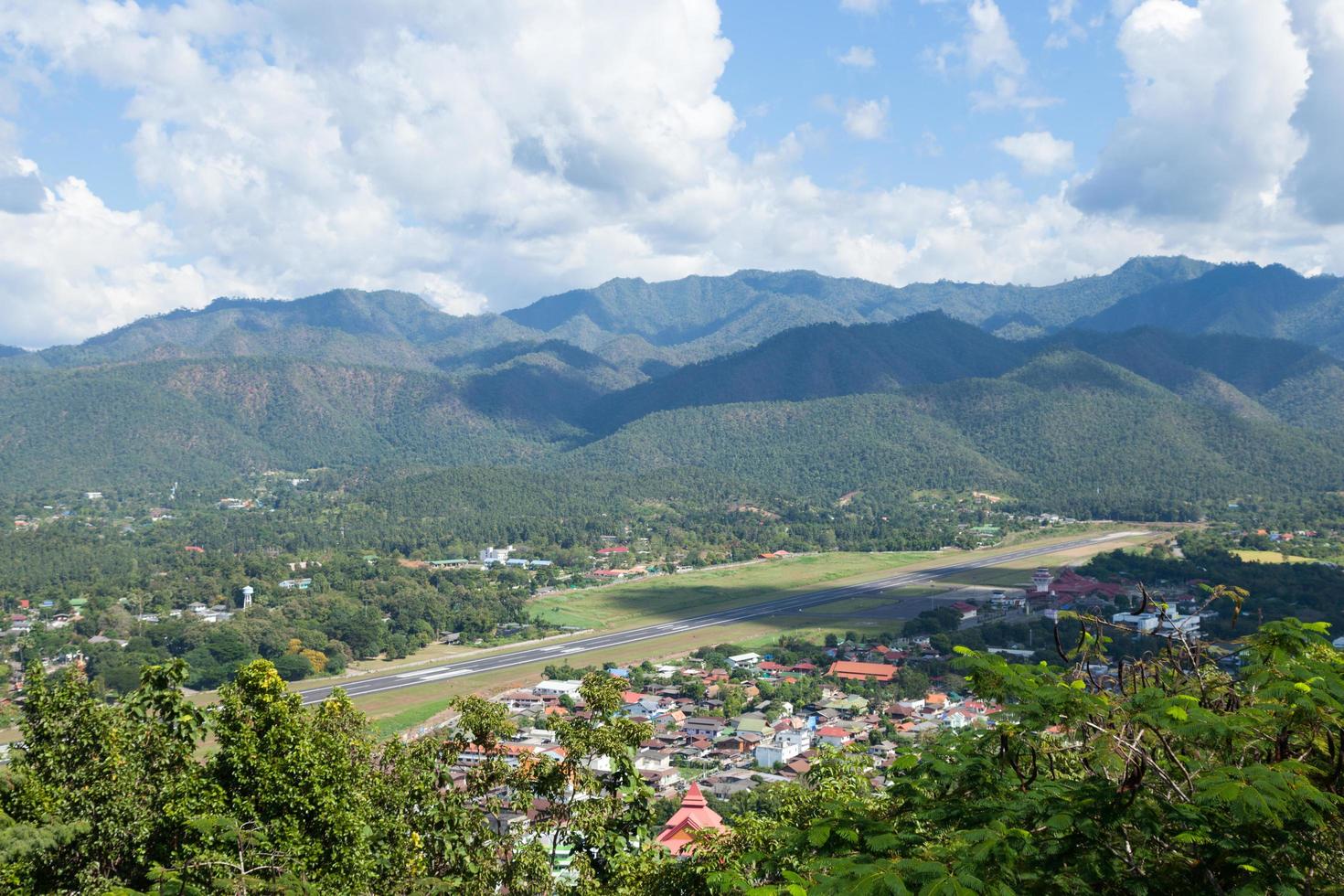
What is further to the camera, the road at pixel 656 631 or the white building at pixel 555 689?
the road at pixel 656 631

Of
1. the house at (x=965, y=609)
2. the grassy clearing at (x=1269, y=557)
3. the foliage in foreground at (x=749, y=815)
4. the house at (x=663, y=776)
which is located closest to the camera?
the foliage in foreground at (x=749, y=815)

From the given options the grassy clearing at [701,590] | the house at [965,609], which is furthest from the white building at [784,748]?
the grassy clearing at [701,590]

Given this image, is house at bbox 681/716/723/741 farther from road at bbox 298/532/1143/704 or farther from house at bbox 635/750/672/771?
road at bbox 298/532/1143/704

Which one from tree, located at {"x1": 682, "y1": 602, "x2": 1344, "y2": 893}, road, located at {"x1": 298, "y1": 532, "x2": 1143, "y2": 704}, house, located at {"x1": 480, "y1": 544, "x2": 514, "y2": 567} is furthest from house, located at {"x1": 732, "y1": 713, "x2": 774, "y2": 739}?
house, located at {"x1": 480, "y1": 544, "x2": 514, "y2": 567}

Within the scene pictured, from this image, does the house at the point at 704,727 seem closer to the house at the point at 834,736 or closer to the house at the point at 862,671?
the house at the point at 834,736

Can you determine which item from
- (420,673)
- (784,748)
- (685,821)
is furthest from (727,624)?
(685,821)

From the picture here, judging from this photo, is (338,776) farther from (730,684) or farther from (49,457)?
(49,457)

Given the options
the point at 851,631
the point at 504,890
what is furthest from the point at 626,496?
the point at 504,890
